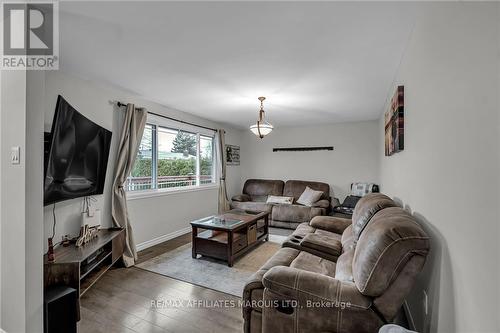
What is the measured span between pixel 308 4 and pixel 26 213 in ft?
7.33

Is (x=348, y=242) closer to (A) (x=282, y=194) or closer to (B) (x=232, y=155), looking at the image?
(A) (x=282, y=194)

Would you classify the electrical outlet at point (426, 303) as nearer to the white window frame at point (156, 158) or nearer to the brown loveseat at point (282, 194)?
the brown loveseat at point (282, 194)

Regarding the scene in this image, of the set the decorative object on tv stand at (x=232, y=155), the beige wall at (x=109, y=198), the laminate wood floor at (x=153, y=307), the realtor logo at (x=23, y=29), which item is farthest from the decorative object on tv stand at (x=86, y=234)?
the decorative object on tv stand at (x=232, y=155)

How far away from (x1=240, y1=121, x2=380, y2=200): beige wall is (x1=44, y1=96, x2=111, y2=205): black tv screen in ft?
13.3

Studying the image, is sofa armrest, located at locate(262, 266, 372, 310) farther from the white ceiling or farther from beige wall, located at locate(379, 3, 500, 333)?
the white ceiling

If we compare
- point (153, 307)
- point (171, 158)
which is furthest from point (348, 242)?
point (171, 158)

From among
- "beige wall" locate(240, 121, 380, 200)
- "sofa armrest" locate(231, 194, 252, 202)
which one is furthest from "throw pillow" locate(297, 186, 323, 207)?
"sofa armrest" locate(231, 194, 252, 202)

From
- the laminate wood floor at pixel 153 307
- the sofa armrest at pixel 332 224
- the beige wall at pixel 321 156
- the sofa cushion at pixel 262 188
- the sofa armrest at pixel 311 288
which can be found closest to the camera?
the sofa armrest at pixel 311 288

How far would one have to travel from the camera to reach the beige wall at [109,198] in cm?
255

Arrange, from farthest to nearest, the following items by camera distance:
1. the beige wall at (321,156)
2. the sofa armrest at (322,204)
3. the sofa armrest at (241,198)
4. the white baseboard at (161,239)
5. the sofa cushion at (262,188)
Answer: the sofa cushion at (262,188)
the sofa armrest at (241,198)
the beige wall at (321,156)
the sofa armrest at (322,204)
the white baseboard at (161,239)

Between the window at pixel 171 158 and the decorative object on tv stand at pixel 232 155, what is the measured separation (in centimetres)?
59

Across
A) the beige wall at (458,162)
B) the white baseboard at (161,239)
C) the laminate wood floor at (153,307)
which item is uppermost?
the beige wall at (458,162)

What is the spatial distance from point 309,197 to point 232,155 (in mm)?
2266

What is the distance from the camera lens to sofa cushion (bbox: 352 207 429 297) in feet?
3.97
